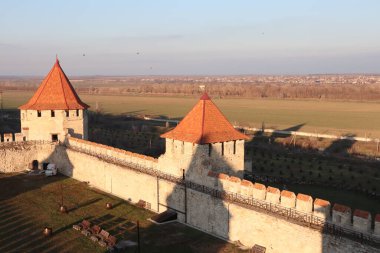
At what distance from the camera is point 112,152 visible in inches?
1080

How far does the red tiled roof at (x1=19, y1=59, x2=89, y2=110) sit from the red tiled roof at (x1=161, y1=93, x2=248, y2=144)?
45.3 ft

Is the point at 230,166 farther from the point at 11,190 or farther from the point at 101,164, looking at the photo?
the point at 11,190

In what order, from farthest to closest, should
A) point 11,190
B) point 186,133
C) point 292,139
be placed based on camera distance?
point 292,139
point 11,190
point 186,133

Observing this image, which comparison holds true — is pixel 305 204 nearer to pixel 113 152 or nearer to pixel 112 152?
pixel 113 152

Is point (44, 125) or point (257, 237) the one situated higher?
point (44, 125)

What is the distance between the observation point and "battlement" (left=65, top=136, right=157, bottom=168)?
24375 mm

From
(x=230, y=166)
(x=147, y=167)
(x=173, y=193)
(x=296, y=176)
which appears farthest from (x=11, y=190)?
(x=296, y=176)

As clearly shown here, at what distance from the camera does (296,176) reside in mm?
33531

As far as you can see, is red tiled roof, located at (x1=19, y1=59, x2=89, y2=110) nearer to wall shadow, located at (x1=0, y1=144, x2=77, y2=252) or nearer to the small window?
the small window

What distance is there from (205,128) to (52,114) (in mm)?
16556

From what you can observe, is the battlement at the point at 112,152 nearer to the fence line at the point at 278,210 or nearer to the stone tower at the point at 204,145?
the fence line at the point at 278,210

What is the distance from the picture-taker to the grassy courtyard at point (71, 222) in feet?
61.8

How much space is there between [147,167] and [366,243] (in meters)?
13.7

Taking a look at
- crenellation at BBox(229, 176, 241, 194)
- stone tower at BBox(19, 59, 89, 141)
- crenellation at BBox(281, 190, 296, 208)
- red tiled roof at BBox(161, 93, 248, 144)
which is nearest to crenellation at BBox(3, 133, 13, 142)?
stone tower at BBox(19, 59, 89, 141)
